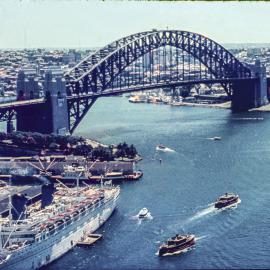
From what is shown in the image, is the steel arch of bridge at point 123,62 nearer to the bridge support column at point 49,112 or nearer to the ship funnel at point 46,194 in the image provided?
the bridge support column at point 49,112

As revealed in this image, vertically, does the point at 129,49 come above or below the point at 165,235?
above

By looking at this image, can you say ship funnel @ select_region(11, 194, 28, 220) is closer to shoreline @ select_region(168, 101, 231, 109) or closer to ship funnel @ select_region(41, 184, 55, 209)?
ship funnel @ select_region(41, 184, 55, 209)

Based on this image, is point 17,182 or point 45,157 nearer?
point 17,182

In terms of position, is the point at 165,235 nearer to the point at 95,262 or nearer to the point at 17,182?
the point at 95,262

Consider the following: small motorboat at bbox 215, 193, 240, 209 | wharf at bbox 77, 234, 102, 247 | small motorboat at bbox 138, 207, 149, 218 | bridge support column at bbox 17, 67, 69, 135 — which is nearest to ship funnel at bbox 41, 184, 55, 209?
wharf at bbox 77, 234, 102, 247

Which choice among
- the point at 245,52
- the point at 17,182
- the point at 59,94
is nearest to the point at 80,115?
the point at 59,94

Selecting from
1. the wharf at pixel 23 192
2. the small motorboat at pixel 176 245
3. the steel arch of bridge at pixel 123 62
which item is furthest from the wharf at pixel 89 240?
the steel arch of bridge at pixel 123 62

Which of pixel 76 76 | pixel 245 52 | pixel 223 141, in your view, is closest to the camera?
pixel 223 141
